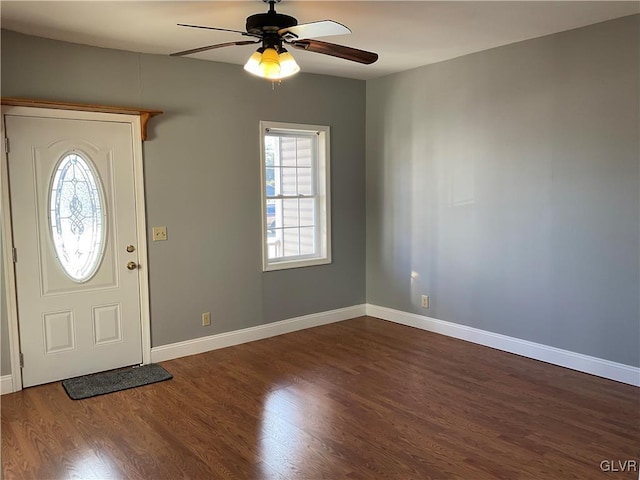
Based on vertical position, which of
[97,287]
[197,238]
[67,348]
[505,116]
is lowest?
[67,348]

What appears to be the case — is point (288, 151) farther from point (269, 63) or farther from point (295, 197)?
point (269, 63)

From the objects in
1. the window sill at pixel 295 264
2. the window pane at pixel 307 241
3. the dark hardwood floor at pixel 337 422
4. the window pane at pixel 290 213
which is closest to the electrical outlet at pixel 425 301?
the dark hardwood floor at pixel 337 422

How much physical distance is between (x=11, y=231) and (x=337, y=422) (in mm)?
2584

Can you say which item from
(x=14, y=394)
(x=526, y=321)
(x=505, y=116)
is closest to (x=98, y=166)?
(x=14, y=394)

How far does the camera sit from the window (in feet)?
16.6

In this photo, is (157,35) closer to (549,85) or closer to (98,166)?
(98,166)

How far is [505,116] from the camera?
435 centimetres

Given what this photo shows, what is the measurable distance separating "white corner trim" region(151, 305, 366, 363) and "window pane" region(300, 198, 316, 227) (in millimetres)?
944

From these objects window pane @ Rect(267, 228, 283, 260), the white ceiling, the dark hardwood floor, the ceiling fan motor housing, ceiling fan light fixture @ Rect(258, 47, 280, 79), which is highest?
the white ceiling

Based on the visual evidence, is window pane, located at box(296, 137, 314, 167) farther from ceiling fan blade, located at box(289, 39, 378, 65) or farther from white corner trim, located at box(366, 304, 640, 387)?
ceiling fan blade, located at box(289, 39, 378, 65)

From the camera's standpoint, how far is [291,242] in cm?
531

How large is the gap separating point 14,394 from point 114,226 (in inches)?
53.9

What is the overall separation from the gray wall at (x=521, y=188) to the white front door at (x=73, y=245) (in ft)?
8.62

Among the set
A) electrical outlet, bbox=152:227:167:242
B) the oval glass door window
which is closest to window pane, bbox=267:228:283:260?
electrical outlet, bbox=152:227:167:242
